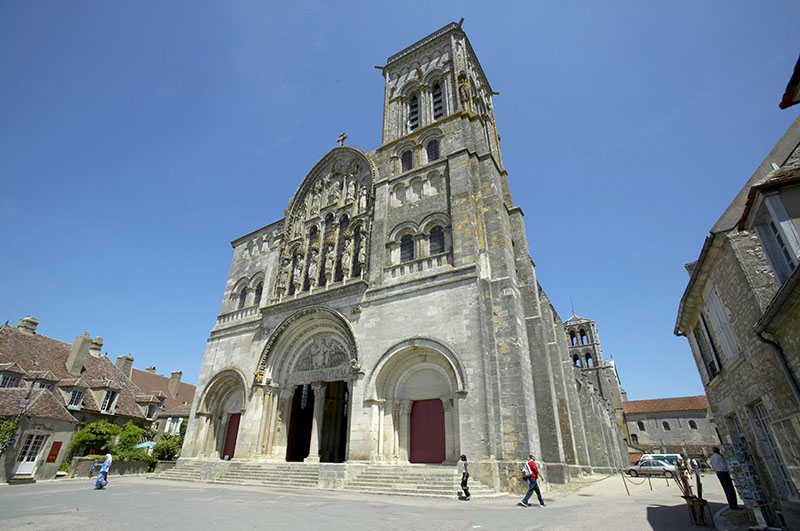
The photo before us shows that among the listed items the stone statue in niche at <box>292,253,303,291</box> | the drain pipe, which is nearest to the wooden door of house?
the stone statue in niche at <box>292,253,303,291</box>

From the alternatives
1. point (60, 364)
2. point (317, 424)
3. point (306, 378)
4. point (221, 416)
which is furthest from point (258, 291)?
point (60, 364)

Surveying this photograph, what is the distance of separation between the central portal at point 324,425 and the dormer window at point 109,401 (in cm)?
1374

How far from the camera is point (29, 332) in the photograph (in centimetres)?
2472

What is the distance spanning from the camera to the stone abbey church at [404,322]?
41.9 ft

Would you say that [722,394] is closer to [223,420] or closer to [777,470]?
[777,470]

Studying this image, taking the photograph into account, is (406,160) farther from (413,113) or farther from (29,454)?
(29,454)

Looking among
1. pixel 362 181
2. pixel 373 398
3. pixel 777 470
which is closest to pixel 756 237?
pixel 777 470

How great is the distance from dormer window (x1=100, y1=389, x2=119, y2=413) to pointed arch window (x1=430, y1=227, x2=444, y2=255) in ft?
74.2

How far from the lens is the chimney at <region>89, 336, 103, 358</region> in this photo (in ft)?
88.5

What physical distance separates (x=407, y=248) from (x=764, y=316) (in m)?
12.5

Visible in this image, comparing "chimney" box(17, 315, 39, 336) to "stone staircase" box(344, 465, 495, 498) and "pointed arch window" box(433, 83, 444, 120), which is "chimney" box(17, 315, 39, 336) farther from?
"pointed arch window" box(433, 83, 444, 120)

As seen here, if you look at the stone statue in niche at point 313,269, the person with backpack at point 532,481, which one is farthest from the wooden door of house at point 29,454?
the person with backpack at point 532,481

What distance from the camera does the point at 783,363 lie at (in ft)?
18.0

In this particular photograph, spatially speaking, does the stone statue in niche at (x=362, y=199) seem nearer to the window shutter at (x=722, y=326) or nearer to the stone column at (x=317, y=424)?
the stone column at (x=317, y=424)
